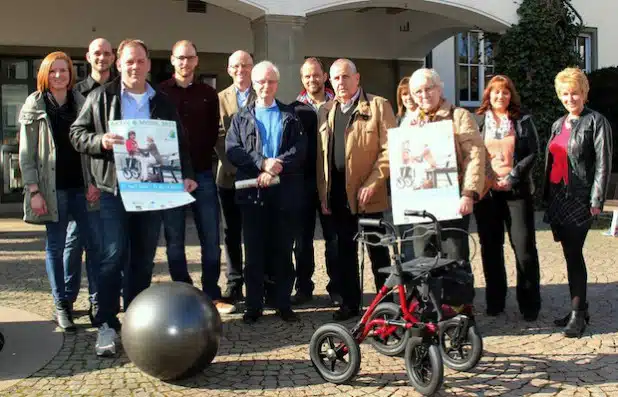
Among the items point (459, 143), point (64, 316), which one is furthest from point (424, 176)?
point (64, 316)

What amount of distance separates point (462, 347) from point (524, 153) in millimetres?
1921

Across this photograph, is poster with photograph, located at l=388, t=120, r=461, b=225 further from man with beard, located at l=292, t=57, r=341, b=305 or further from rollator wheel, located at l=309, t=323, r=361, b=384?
man with beard, located at l=292, t=57, r=341, b=305

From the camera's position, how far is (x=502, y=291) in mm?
6133

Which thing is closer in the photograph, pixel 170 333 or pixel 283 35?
pixel 170 333

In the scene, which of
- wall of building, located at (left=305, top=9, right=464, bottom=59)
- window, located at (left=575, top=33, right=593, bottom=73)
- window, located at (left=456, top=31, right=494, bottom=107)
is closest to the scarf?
wall of building, located at (left=305, top=9, right=464, bottom=59)

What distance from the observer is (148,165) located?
5.04m

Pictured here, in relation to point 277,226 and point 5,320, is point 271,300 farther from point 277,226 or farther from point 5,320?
point 5,320

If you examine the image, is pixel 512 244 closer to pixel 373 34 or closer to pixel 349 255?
pixel 349 255

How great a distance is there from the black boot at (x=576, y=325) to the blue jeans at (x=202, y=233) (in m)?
2.99

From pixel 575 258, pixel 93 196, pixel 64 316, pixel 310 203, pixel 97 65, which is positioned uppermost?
pixel 97 65

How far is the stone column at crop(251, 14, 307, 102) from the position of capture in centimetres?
1129

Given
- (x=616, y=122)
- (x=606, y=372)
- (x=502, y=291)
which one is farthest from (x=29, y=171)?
(x=616, y=122)

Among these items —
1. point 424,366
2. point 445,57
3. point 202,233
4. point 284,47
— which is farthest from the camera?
point 445,57

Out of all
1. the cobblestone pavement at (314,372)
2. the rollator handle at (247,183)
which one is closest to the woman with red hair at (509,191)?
the cobblestone pavement at (314,372)
